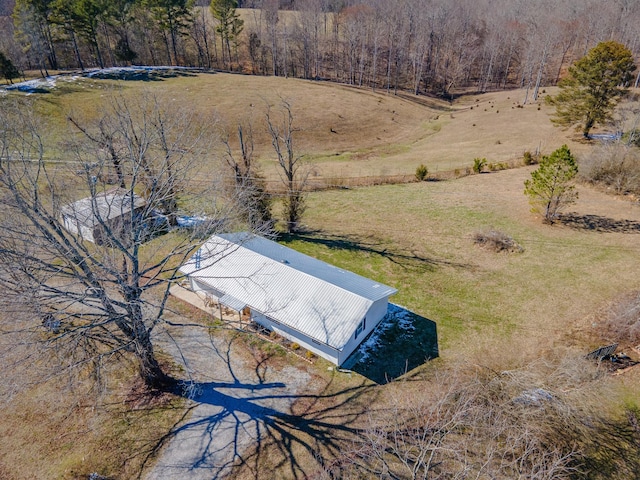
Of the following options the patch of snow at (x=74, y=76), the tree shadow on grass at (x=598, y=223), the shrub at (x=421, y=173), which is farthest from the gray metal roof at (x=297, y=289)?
the patch of snow at (x=74, y=76)

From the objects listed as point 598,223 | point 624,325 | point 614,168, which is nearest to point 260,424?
point 624,325

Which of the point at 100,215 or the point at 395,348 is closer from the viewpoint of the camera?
the point at 395,348

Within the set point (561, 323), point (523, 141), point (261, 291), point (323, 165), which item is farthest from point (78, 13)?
point (561, 323)

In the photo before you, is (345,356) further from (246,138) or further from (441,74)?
(441,74)

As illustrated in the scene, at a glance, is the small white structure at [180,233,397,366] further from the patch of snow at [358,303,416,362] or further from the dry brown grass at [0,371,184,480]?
the dry brown grass at [0,371,184,480]

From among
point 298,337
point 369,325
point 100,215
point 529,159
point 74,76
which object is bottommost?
point 298,337

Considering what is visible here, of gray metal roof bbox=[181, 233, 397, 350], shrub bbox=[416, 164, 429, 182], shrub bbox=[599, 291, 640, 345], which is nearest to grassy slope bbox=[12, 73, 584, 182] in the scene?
shrub bbox=[416, 164, 429, 182]

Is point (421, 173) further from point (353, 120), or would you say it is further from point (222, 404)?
point (222, 404)
